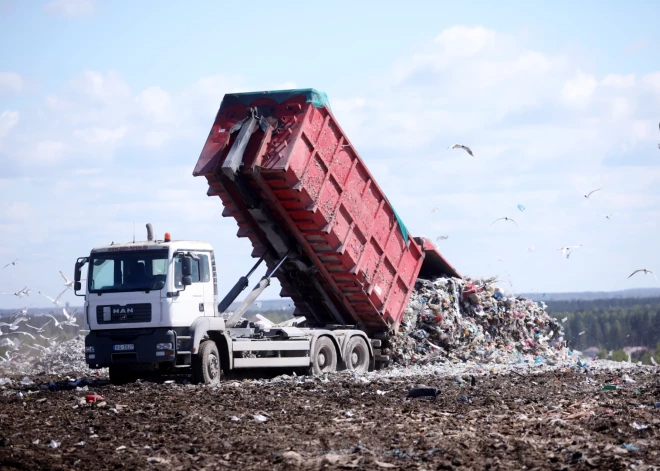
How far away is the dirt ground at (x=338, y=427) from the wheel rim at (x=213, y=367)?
A: 695 millimetres

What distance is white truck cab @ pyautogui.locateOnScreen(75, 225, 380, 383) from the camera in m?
13.0

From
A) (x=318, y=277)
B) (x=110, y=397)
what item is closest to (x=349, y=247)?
(x=318, y=277)

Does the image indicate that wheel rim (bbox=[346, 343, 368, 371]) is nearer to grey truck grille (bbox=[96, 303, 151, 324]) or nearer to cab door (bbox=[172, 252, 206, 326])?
cab door (bbox=[172, 252, 206, 326])

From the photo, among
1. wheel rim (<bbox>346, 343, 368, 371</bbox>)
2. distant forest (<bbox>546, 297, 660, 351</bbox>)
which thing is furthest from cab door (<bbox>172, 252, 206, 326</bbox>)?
distant forest (<bbox>546, 297, 660, 351</bbox>)

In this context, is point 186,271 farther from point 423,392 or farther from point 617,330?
point 617,330

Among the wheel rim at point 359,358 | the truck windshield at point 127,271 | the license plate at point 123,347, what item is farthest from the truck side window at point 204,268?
the wheel rim at point 359,358

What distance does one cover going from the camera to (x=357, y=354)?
51.2 feet

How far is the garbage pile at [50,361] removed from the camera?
19.4 meters

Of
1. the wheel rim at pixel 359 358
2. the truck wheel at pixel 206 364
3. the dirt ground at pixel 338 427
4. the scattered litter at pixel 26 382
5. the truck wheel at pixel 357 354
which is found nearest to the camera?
the dirt ground at pixel 338 427

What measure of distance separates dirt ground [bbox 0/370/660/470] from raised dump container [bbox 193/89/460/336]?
91.4 inches

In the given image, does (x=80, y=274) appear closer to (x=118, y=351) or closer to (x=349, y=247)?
(x=118, y=351)

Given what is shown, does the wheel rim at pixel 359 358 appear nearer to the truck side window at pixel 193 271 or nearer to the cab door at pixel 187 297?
the cab door at pixel 187 297

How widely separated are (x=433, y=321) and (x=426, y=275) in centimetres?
146

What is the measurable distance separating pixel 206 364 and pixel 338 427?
170 inches
